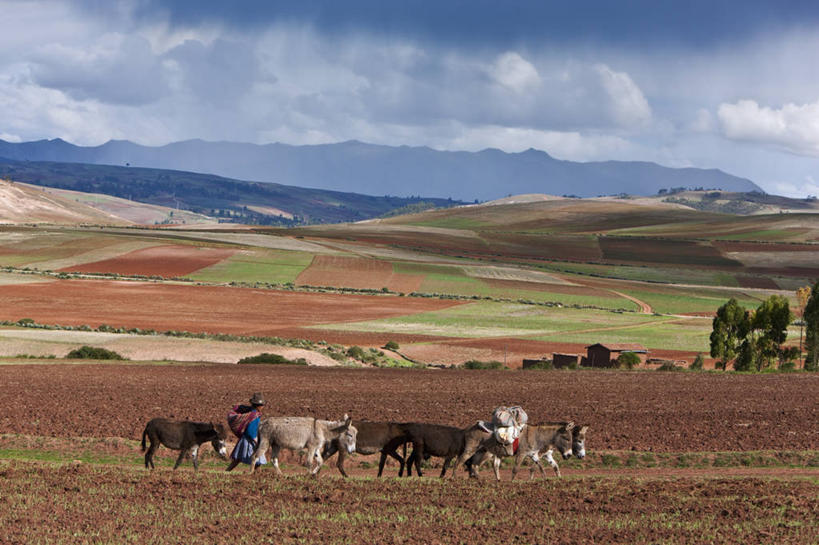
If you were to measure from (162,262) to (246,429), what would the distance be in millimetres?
118160

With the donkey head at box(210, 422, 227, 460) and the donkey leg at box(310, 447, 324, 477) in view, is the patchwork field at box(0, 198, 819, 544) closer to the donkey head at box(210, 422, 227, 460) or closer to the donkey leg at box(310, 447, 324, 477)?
the donkey leg at box(310, 447, 324, 477)

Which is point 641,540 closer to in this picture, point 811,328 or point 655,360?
point 655,360

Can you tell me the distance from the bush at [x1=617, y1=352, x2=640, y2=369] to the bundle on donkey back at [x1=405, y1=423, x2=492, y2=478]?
46.7 metres

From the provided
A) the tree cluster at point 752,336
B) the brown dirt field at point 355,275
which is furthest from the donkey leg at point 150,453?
the brown dirt field at point 355,275

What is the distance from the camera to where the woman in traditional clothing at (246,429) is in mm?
22312

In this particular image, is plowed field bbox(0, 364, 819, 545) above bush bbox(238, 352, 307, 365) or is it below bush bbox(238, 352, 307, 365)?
above

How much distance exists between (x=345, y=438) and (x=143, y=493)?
17.3 ft

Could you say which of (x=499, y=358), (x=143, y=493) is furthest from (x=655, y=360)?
(x=143, y=493)

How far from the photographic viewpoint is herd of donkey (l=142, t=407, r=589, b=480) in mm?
22344

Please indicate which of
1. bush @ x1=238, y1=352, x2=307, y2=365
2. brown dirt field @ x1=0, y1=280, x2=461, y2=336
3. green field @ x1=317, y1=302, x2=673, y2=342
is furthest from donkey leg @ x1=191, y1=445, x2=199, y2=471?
green field @ x1=317, y1=302, x2=673, y2=342

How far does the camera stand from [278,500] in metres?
19.4

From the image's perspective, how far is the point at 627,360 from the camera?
68000 millimetres

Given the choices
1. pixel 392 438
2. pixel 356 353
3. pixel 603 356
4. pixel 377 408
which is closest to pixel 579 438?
pixel 392 438

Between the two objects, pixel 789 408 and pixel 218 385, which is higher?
pixel 789 408
